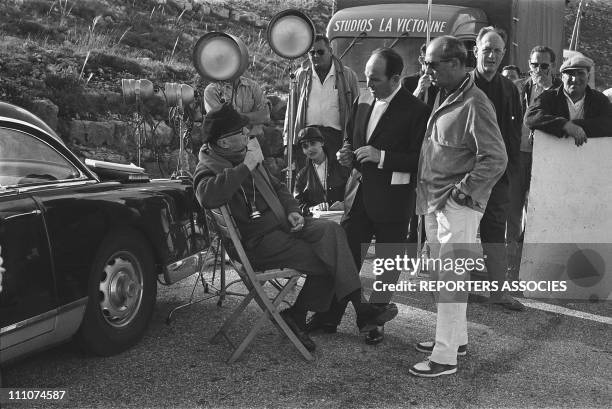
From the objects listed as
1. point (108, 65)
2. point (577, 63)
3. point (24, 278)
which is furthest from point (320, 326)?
point (108, 65)

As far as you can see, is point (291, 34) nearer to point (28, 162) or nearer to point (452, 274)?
point (28, 162)

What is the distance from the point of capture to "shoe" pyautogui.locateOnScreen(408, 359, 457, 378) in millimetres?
3654

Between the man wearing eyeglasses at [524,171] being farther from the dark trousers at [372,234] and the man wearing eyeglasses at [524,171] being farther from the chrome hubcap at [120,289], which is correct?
the chrome hubcap at [120,289]

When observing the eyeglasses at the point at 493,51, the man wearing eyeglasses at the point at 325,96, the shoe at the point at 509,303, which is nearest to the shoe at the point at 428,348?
the shoe at the point at 509,303

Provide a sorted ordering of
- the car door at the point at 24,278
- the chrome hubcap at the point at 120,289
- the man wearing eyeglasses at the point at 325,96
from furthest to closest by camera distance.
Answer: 1. the man wearing eyeglasses at the point at 325,96
2. the chrome hubcap at the point at 120,289
3. the car door at the point at 24,278

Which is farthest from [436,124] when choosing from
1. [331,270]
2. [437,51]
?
[331,270]

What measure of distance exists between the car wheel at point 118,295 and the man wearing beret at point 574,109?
3.09 meters

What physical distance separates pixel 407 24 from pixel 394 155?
425cm

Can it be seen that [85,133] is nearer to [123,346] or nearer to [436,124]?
[123,346]

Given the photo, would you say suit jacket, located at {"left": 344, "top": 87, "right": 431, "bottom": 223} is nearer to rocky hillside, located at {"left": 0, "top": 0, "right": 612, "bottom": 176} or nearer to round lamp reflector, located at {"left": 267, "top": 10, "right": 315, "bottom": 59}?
round lamp reflector, located at {"left": 267, "top": 10, "right": 315, "bottom": 59}

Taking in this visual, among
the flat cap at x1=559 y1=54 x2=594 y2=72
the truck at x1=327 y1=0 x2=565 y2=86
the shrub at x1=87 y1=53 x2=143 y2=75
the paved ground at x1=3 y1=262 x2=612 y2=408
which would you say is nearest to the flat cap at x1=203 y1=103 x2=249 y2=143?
the paved ground at x1=3 y1=262 x2=612 y2=408

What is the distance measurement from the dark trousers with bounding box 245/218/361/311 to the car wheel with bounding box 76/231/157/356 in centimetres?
69

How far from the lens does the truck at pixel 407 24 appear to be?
7.82m

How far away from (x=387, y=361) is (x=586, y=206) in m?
2.28
